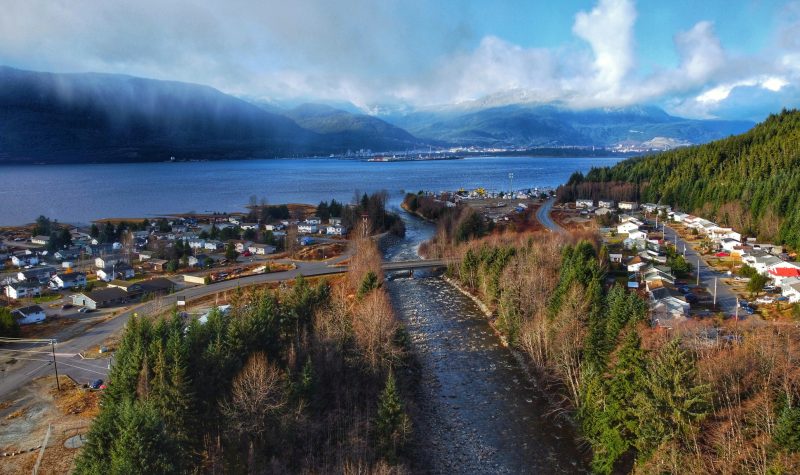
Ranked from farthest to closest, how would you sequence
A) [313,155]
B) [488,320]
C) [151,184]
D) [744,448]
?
[313,155]
[151,184]
[488,320]
[744,448]

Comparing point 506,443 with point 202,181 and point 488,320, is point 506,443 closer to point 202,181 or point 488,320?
point 488,320

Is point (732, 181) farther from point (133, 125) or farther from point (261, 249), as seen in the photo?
point (133, 125)

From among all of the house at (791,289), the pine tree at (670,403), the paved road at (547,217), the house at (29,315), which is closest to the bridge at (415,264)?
the paved road at (547,217)

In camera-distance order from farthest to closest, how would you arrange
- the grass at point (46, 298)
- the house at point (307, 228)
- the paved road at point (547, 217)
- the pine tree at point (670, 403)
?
the house at point (307, 228)
the paved road at point (547, 217)
the grass at point (46, 298)
the pine tree at point (670, 403)

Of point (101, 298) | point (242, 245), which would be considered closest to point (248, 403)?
point (101, 298)

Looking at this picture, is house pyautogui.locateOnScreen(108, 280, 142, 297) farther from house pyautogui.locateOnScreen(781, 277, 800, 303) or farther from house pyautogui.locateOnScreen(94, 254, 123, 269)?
house pyautogui.locateOnScreen(781, 277, 800, 303)

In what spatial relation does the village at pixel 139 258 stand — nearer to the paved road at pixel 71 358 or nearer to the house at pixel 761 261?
the paved road at pixel 71 358

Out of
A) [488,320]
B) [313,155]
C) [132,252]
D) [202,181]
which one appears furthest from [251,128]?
[488,320]
